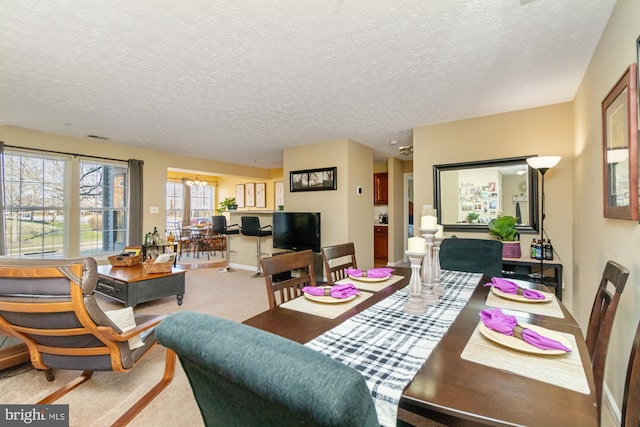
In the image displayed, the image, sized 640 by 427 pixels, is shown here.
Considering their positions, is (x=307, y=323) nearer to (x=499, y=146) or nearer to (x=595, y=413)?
(x=595, y=413)

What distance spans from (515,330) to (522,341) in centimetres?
7

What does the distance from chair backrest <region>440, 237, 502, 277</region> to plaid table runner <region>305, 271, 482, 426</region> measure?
0.90m

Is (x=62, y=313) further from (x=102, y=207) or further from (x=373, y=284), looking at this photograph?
(x=102, y=207)

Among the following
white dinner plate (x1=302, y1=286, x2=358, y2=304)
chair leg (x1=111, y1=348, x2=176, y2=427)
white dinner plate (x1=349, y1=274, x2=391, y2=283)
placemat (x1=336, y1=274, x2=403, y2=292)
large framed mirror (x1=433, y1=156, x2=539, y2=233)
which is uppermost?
large framed mirror (x1=433, y1=156, x2=539, y2=233)

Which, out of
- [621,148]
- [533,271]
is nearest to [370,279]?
[621,148]

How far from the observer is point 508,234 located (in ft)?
9.93

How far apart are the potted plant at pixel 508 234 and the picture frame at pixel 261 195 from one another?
6805 mm

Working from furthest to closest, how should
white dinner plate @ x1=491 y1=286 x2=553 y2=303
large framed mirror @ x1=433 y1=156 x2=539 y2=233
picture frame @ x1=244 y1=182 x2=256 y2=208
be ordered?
picture frame @ x1=244 y1=182 x2=256 y2=208, large framed mirror @ x1=433 y1=156 x2=539 y2=233, white dinner plate @ x1=491 y1=286 x2=553 y2=303

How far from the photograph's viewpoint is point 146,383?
2006mm

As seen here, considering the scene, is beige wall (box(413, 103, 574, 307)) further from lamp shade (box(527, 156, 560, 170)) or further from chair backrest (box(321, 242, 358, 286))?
chair backrest (box(321, 242, 358, 286))

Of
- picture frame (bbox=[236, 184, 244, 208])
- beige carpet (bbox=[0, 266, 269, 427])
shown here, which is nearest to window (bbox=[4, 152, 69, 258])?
beige carpet (bbox=[0, 266, 269, 427])

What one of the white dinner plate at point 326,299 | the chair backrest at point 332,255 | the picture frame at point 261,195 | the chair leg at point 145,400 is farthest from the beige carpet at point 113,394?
the picture frame at point 261,195

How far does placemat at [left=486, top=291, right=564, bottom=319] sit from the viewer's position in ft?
4.17

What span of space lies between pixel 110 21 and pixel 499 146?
386cm
